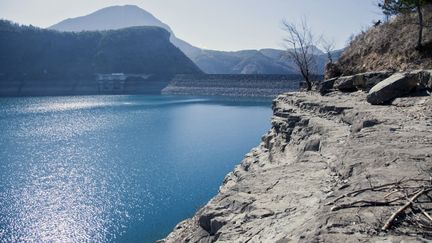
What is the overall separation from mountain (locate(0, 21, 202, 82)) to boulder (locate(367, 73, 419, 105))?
130194 mm

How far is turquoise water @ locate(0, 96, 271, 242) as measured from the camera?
18.7 metres

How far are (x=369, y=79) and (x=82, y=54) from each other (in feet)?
523

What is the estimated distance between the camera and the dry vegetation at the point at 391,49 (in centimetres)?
1806

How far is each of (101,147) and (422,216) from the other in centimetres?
3822

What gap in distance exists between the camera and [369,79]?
1670 centimetres

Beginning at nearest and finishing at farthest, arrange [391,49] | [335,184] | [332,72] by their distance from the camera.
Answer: [335,184], [391,49], [332,72]

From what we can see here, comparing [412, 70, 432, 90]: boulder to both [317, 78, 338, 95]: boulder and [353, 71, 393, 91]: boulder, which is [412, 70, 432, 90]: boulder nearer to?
[353, 71, 393, 91]: boulder

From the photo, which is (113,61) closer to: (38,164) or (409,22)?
(38,164)

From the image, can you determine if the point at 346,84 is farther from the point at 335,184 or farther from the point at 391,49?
the point at 335,184

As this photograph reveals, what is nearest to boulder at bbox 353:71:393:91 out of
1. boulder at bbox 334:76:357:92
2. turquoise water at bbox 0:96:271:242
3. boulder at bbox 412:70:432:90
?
boulder at bbox 334:76:357:92

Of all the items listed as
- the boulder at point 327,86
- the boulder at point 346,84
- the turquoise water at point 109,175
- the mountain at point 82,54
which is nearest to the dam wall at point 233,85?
the mountain at point 82,54

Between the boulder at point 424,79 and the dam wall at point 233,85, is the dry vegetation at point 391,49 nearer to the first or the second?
the boulder at point 424,79

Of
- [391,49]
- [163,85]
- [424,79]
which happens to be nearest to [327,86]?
[391,49]

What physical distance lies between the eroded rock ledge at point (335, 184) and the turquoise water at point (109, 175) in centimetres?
957
